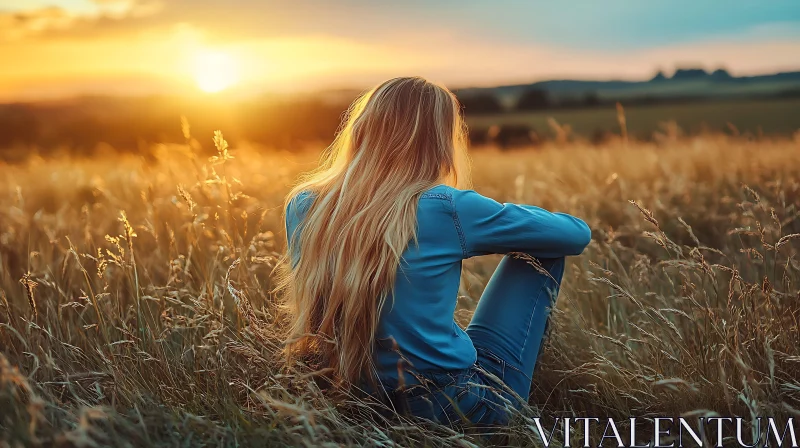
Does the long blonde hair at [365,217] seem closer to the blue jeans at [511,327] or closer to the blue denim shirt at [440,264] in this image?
the blue denim shirt at [440,264]

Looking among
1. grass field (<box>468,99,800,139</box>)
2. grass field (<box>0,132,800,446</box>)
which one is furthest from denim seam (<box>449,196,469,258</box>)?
grass field (<box>468,99,800,139</box>)

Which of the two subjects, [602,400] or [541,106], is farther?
[541,106]

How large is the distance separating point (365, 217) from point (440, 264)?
10.6 inches

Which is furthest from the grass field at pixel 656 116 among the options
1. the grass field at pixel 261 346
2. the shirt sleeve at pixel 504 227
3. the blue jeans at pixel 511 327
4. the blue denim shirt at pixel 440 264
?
the blue denim shirt at pixel 440 264

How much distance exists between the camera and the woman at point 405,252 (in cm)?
194

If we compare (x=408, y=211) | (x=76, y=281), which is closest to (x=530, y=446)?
(x=408, y=211)

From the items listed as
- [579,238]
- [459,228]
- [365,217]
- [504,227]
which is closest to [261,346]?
[365,217]

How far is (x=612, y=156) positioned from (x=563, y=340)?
15.6ft

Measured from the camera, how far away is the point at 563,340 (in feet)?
8.40

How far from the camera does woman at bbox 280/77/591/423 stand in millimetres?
1942

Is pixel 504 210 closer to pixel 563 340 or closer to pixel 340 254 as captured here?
pixel 340 254

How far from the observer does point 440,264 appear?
6.43 feet

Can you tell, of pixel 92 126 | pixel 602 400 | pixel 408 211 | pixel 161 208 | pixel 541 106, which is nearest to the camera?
pixel 408 211

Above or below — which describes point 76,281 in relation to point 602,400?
above
